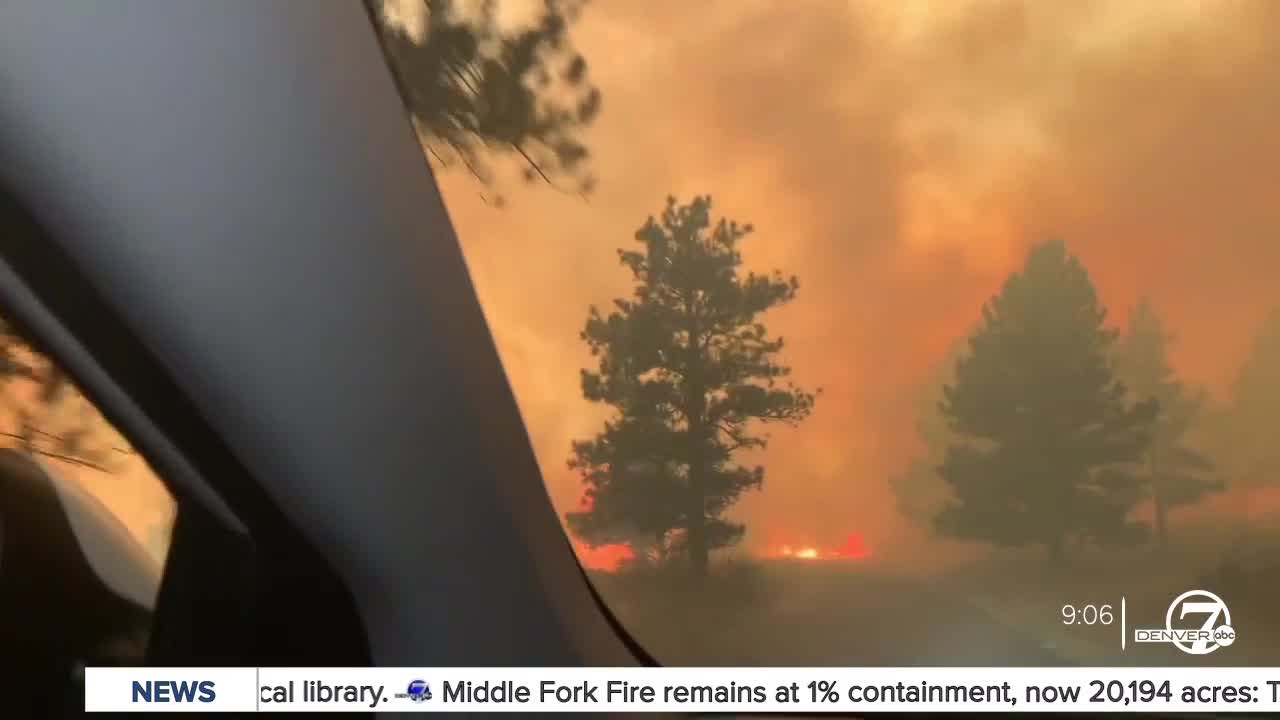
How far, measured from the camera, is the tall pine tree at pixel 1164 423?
74cm

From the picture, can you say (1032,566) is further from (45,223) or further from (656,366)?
(45,223)

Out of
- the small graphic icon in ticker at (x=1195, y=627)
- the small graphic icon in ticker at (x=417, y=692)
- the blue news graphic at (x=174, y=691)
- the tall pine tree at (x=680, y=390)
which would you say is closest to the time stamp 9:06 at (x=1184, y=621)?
the small graphic icon in ticker at (x=1195, y=627)

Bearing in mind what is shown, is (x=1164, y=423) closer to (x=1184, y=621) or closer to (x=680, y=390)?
(x=1184, y=621)

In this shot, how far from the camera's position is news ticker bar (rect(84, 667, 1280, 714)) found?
0.76 m

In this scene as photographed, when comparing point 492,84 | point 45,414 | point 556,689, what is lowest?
point 556,689

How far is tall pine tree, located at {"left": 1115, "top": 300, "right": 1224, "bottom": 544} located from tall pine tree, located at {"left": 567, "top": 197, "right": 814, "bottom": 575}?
276 millimetres

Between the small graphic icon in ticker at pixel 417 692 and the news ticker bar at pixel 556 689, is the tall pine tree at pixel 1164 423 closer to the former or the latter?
the news ticker bar at pixel 556 689

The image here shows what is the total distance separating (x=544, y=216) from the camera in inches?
31.3

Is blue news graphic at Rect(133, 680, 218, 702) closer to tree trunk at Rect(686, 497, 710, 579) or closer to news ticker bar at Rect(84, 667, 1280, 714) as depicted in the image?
news ticker bar at Rect(84, 667, 1280, 714)

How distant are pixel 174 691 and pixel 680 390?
485mm

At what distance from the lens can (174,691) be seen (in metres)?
0.77

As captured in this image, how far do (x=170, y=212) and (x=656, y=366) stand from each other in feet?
1.38

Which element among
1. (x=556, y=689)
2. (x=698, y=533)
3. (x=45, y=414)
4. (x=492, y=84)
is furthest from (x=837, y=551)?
(x=45, y=414)

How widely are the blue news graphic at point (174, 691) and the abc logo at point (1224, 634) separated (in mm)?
806
